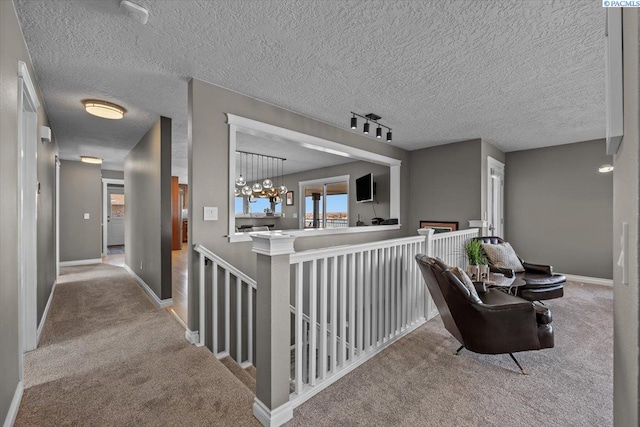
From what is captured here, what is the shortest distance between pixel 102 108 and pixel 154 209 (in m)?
1.35

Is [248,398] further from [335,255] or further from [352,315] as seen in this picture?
[335,255]

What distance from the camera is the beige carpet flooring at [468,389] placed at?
1.69 m

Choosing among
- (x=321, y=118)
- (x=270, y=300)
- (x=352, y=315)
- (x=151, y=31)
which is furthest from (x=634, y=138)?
(x=321, y=118)

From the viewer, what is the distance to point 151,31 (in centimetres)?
197

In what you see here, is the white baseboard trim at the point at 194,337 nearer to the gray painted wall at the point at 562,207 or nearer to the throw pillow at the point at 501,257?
the throw pillow at the point at 501,257

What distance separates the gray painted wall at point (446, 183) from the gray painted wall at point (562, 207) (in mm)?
1640

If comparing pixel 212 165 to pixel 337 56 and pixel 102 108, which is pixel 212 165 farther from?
pixel 102 108

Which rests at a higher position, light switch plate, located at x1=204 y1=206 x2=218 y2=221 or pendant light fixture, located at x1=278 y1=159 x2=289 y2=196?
pendant light fixture, located at x1=278 y1=159 x2=289 y2=196

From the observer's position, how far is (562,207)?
17.0ft

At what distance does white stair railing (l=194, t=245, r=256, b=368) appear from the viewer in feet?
8.20

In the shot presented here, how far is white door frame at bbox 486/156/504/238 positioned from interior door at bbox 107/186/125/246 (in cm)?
1078

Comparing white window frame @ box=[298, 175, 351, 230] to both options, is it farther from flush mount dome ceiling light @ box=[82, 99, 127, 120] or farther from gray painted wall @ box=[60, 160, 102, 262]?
gray painted wall @ box=[60, 160, 102, 262]

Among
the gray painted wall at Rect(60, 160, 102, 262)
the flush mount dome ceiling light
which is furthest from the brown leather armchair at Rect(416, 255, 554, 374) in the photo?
the gray painted wall at Rect(60, 160, 102, 262)

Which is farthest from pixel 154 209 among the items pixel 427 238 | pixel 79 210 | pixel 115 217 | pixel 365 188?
pixel 115 217
